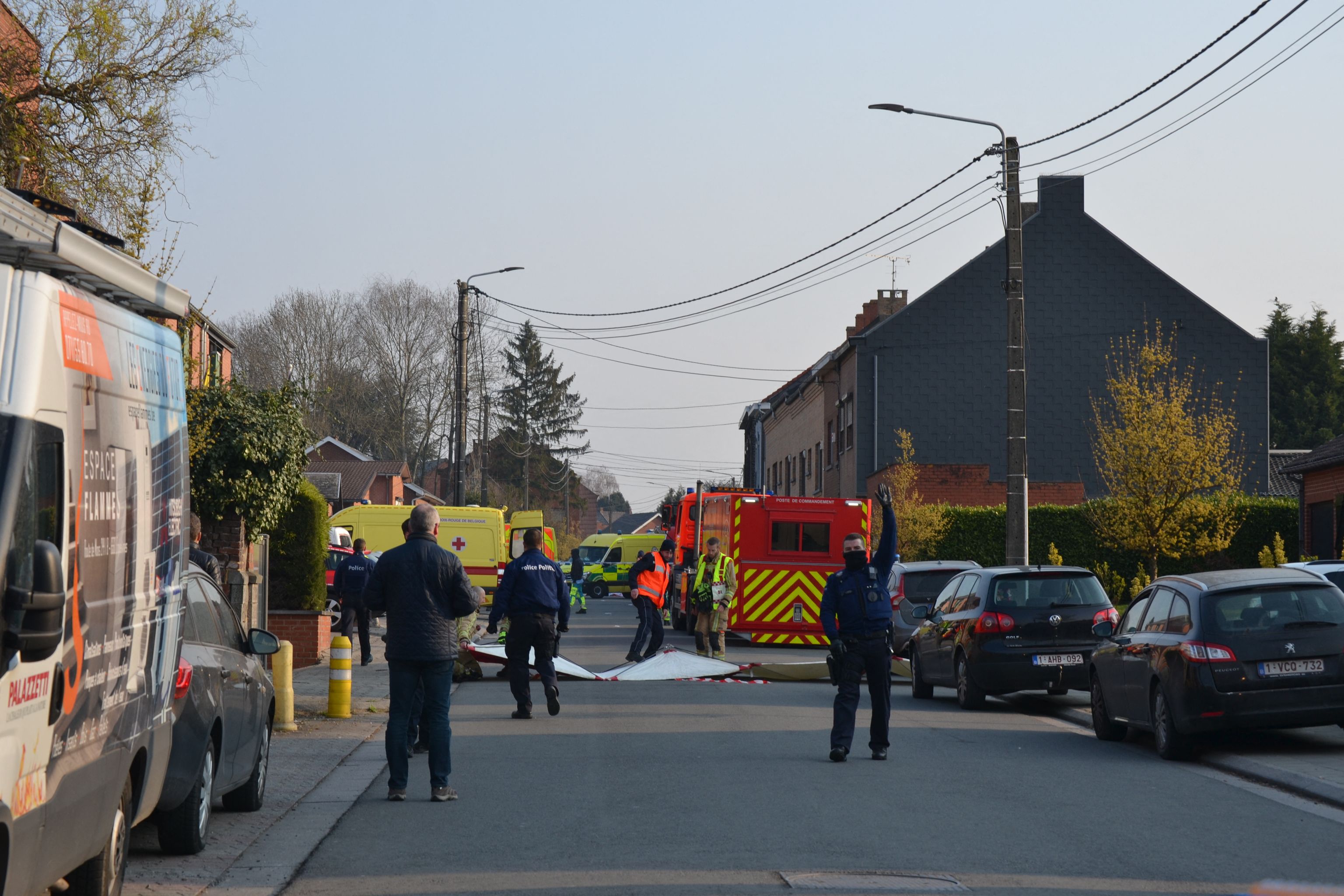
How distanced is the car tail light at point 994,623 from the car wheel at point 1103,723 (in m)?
2.24

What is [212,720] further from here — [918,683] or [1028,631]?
[918,683]

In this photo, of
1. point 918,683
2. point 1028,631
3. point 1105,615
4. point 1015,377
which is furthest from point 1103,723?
point 1015,377

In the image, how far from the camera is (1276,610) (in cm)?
1173

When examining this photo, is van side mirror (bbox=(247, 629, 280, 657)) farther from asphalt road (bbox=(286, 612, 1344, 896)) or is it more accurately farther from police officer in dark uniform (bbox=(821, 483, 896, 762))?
police officer in dark uniform (bbox=(821, 483, 896, 762))

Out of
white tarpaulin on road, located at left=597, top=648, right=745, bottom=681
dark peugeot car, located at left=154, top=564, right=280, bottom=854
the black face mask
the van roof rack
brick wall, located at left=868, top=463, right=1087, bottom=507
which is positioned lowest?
white tarpaulin on road, located at left=597, top=648, right=745, bottom=681

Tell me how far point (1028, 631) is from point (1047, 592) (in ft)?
1.69

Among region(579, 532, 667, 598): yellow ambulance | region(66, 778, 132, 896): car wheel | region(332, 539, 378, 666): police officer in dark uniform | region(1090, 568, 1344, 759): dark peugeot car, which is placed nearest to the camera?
region(66, 778, 132, 896): car wheel

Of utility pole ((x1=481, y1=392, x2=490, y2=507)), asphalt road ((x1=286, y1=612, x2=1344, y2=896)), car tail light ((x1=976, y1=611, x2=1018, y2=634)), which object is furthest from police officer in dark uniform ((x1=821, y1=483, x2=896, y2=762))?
utility pole ((x1=481, y1=392, x2=490, y2=507))

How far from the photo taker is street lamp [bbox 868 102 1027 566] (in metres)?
19.5

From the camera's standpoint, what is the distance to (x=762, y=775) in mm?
10562

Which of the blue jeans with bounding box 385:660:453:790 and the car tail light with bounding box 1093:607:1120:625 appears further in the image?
the car tail light with bounding box 1093:607:1120:625

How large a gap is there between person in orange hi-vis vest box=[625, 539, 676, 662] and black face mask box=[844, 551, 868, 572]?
9647mm

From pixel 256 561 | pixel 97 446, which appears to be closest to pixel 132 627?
pixel 97 446

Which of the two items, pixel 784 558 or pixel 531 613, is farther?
pixel 784 558
